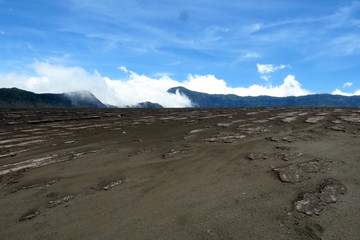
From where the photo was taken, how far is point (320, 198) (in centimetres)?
912

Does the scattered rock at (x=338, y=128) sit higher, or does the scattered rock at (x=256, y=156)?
the scattered rock at (x=338, y=128)

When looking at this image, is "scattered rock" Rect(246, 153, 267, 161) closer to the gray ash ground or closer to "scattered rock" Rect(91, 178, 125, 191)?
the gray ash ground

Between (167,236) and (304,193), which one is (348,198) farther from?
(167,236)

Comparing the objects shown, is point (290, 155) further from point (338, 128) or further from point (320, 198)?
point (338, 128)

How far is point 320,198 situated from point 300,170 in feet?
7.95

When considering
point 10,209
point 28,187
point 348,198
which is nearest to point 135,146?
point 28,187

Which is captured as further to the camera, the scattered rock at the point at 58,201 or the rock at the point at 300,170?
the rock at the point at 300,170

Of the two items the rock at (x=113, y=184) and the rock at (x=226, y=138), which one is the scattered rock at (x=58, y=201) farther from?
the rock at (x=226, y=138)

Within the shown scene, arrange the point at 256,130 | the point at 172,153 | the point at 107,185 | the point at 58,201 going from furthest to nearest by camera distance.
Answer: the point at 256,130
the point at 172,153
the point at 107,185
the point at 58,201

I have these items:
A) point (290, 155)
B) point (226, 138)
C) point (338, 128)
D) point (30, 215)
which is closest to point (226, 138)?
point (226, 138)

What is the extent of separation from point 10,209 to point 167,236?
5.95m

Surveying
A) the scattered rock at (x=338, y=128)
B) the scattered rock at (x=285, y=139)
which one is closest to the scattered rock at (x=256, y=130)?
the scattered rock at (x=285, y=139)

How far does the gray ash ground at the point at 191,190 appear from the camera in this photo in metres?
8.04

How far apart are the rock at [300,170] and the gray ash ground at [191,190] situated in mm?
38
